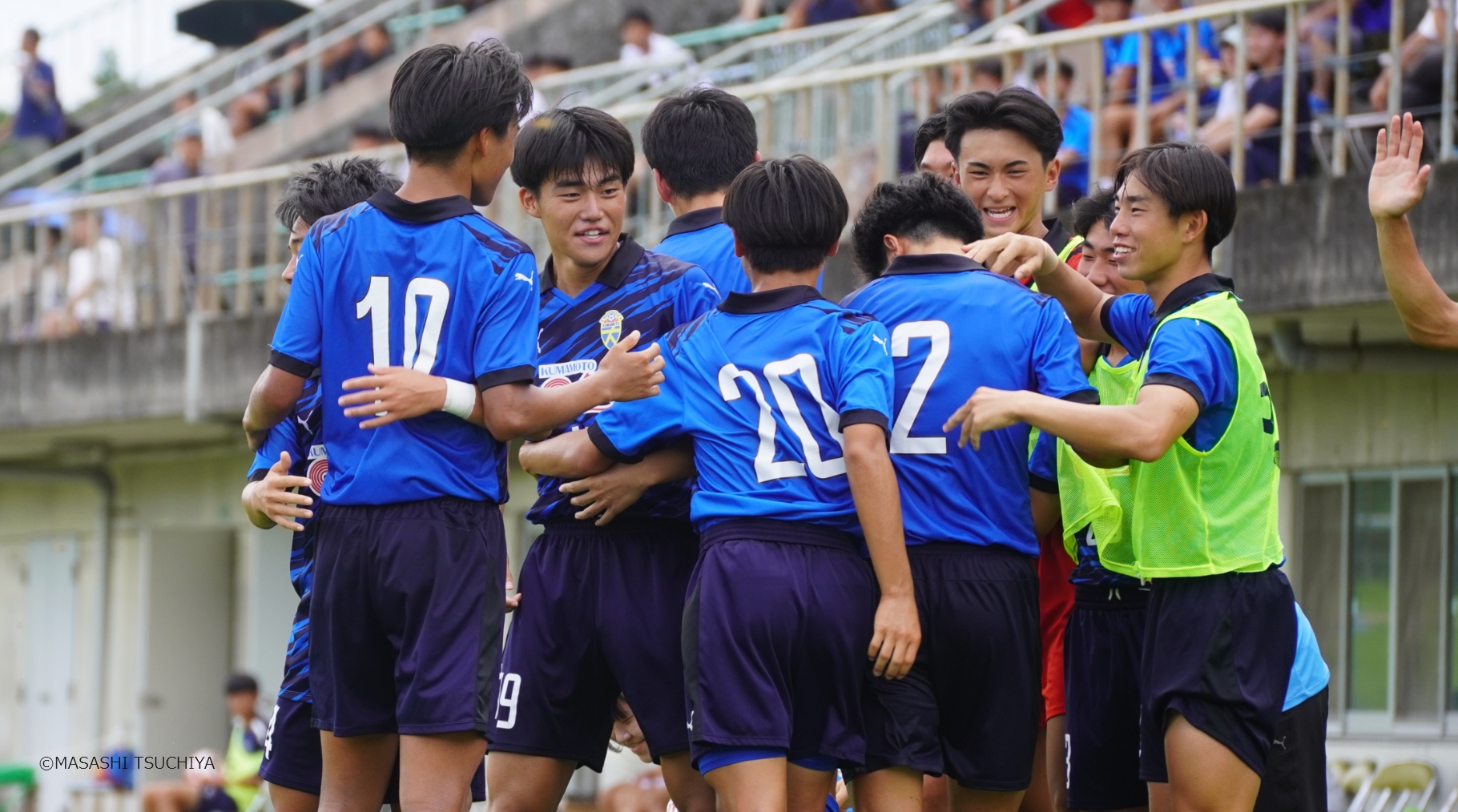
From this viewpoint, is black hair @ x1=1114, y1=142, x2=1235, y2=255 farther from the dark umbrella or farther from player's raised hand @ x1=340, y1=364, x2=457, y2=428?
the dark umbrella

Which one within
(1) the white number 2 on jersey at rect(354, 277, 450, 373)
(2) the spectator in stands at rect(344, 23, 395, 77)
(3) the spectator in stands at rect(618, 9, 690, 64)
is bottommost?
(1) the white number 2 on jersey at rect(354, 277, 450, 373)

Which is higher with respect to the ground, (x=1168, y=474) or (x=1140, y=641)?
(x=1168, y=474)

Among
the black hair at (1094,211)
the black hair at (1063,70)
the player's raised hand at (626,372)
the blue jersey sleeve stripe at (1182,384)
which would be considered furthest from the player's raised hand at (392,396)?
the black hair at (1063,70)

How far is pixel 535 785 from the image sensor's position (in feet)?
16.5

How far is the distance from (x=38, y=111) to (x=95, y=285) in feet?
21.1

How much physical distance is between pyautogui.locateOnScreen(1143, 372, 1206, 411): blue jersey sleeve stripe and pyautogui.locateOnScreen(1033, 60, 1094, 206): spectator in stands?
597 centimetres

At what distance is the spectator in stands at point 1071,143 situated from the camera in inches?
413

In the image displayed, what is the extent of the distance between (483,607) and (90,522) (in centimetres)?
Answer: 1578

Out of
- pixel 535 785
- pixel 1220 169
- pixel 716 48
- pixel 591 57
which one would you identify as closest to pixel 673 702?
pixel 535 785

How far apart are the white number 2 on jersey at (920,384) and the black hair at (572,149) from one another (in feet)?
3.09

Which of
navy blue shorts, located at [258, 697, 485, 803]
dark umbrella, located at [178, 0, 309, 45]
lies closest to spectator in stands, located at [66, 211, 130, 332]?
dark umbrella, located at [178, 0, 309, 45]

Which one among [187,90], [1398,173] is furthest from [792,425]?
[187,90]

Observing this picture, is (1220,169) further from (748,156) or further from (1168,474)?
(748,156)

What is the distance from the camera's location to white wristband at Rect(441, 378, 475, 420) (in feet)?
14.7
